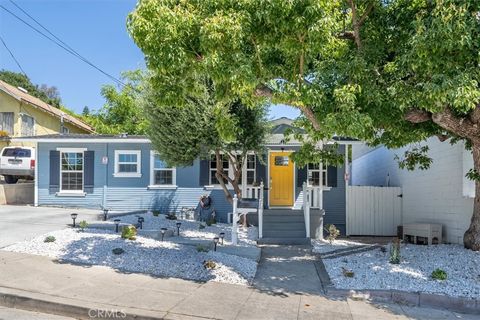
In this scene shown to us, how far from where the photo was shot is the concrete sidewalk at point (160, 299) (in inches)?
216

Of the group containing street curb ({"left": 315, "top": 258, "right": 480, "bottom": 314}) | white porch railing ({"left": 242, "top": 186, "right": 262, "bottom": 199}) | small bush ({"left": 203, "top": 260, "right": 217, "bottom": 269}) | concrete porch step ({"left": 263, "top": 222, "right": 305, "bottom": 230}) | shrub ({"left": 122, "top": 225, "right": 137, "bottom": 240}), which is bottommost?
street curb ({"left": 315, "top": 258, "right": 480, "bottom": 314})

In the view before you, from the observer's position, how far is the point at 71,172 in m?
15.7

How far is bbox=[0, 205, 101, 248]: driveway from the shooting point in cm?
951

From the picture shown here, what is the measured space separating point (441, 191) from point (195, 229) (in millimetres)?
7033

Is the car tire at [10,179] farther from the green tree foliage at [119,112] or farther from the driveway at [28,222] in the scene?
the green tree foliage at [119,112]

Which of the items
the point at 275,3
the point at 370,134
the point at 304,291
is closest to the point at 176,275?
the point at 304,291

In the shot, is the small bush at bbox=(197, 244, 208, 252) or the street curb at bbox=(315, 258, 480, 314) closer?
the street curb at bbox=(315, 258, 480, 314)

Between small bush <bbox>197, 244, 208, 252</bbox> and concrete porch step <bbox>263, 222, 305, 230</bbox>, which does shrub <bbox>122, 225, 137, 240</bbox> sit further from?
concrete porch step <bbox>263, 222, 305, 230</bbox>

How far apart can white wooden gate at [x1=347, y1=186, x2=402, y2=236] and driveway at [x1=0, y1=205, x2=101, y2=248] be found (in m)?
8.34

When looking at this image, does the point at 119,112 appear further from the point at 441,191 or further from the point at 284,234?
the point at 441,191

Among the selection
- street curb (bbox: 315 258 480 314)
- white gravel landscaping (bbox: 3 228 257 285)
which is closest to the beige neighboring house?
white gravel landscaping (bbox: 3 228 257 285)

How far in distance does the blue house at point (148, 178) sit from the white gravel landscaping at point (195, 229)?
4.52 feet

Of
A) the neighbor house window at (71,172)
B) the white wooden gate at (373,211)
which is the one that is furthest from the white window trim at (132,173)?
the white wooden gate at (373,211)

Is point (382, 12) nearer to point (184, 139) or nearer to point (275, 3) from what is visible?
point (275, 3)
